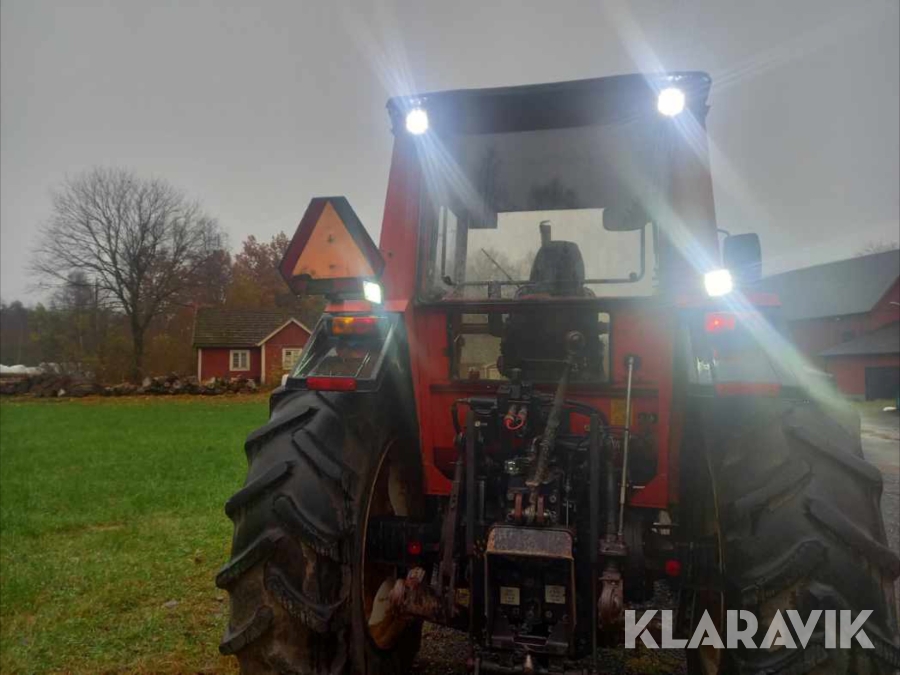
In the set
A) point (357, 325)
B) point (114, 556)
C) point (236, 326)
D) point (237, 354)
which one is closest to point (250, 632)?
point (357, 325)

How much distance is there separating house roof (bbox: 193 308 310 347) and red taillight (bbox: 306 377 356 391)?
43.0 meters

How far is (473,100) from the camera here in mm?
2818

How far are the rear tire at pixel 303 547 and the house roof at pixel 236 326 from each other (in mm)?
43117

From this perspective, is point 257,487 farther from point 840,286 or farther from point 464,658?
point 840,286

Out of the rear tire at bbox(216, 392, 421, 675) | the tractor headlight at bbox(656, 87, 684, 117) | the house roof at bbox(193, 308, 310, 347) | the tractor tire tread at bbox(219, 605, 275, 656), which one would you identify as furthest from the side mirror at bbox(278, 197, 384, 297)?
the house roof at bbox(193, 308, 310, 347)

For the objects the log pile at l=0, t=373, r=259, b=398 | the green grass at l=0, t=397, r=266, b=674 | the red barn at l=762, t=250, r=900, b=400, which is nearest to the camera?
the green grass at l=0, t=397, r=266, b=674

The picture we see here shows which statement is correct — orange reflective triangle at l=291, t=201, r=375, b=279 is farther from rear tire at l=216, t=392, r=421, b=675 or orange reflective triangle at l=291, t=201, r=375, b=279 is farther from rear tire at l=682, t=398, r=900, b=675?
rear tire at l=682, t=398, r=900, b=675

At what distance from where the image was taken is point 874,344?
Answer: 36000 mm

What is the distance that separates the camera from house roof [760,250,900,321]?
4109 cm

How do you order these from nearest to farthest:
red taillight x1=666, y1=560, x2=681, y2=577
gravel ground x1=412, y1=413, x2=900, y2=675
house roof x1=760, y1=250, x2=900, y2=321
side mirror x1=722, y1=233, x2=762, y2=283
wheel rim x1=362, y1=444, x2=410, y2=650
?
1. red taillight x1=666, y1=560, x2=681, y2=577
2. wheel rim x1=362, y1=444, x2=410, y2=650
3. side mirror x1=722, y1=233, x2=762, y2=283
4. gravel ground x1=412, y1=413, x2=900, y2=675
5. house roof x1=760, y1=250, x2=900, y2=321

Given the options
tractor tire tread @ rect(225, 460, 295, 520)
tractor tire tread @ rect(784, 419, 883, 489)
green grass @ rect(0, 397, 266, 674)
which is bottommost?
green grass @ rect(0, 397, 266, 674)

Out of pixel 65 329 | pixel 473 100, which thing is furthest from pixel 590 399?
pixel 65 329

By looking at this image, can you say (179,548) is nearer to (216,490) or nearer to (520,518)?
(216,490)

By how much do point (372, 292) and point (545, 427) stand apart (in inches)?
34.8
